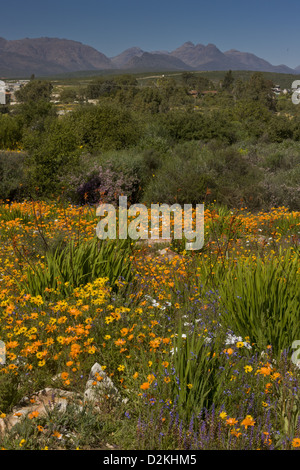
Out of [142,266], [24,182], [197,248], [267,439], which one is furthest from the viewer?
[24,182]

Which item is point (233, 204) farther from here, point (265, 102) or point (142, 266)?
point (265, 102)

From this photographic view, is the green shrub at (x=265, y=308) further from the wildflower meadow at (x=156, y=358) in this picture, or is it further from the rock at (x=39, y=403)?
the rock at (x=39, y=403)

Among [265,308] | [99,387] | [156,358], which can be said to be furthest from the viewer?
[265,308]

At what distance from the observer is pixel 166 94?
6844cm

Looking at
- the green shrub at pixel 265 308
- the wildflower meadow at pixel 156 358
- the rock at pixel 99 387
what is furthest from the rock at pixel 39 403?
the green shrub at pixel 265 308

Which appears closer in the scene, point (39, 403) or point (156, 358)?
point (39, 403)

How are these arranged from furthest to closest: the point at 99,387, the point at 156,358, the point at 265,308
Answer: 1. the point at 265,308
2. the point at 156,358
3. the point at 99,387

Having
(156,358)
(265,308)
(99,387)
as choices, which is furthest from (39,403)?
(265,308)

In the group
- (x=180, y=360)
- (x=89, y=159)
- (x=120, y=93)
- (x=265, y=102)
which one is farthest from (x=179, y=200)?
(x=120, y=93)

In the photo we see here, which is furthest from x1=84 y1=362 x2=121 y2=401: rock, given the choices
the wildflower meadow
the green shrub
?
the green shrub

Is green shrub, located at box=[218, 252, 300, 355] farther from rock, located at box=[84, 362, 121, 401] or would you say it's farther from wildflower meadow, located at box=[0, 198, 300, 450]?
rock, located at box=[84, 362, 121, 401]

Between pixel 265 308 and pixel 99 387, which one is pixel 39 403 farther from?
pixel 265 308

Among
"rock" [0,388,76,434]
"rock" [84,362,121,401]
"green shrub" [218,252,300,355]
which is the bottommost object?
"rock" [0,388,76,434]
